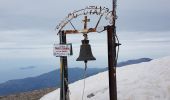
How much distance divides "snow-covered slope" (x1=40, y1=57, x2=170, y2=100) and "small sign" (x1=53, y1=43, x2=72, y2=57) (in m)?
3.77

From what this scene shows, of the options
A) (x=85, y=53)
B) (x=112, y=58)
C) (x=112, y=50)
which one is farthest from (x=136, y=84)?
(x=85, y=53)

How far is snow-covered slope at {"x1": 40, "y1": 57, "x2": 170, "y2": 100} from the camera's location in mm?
20516

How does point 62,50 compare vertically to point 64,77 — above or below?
above

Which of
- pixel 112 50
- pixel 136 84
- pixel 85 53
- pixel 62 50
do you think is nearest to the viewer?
pixel 85 53

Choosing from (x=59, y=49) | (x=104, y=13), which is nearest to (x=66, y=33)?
(x=59, y=49)

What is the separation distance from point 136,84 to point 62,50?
492 cm

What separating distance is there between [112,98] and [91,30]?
240cm

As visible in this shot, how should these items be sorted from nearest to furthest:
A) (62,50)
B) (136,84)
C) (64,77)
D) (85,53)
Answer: (85,53) < (62,50) < (64,77) < (136,84)

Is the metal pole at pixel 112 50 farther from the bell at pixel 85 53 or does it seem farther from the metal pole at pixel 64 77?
the metal pole at pixel 64 77

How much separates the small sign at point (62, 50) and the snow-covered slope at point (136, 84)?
3.77m

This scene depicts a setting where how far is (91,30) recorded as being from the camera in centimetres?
1727

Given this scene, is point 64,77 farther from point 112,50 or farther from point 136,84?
point 136,84

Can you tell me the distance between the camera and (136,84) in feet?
70.6

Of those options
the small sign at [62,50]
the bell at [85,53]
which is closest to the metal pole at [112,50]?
the bell at [85,53]
